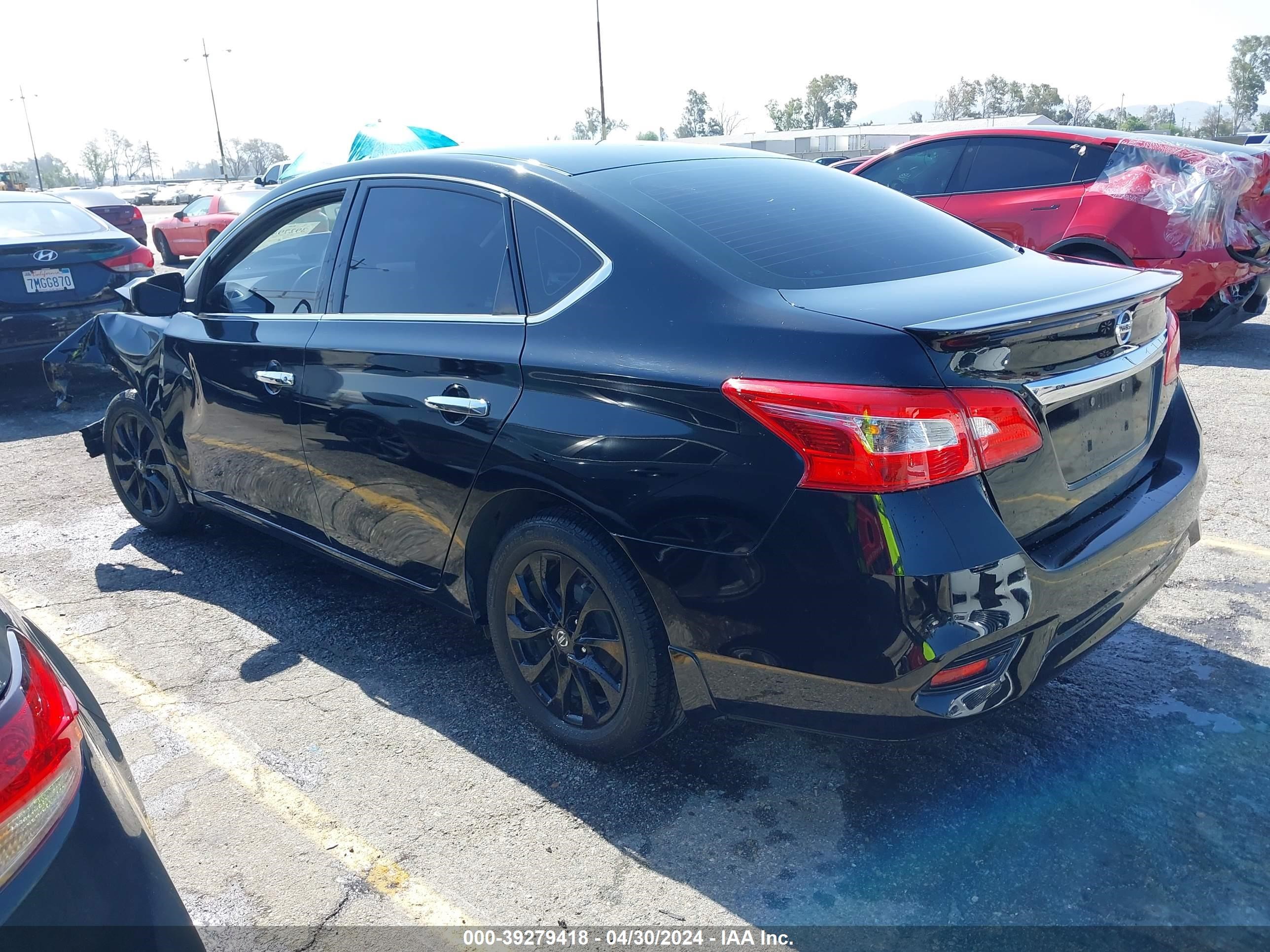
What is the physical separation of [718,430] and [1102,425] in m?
1.01

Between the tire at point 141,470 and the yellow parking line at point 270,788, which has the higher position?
the tire at point 141,470

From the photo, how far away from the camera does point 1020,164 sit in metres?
7.89

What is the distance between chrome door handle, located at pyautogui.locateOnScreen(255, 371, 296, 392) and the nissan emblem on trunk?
2606 mm

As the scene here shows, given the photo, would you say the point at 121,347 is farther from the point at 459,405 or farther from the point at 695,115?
the point at 695,115

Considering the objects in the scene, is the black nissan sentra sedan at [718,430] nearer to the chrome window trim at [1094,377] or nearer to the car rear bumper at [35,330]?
the chrome window trim at [1094,377]

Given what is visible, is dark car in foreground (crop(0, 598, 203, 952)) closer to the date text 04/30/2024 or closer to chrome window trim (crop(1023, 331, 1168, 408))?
the date text 04/30/2024

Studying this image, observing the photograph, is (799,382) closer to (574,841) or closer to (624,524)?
(624,524)

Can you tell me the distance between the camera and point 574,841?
8.61ft

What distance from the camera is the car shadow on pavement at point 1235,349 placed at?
289 inches

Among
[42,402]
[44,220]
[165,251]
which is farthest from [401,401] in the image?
[165,251]

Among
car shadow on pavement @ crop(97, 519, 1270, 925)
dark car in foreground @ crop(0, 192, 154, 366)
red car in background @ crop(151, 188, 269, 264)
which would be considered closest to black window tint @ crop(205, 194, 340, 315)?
car shadow on pavement @ crop(97, 519, 1270, 925)

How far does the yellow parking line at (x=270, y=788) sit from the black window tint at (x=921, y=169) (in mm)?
6744

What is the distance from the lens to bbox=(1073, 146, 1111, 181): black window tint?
293 inches

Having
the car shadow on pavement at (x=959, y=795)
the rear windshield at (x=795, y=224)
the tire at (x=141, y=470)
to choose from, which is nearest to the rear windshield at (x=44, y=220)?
the tire at (x=141, y=470)
